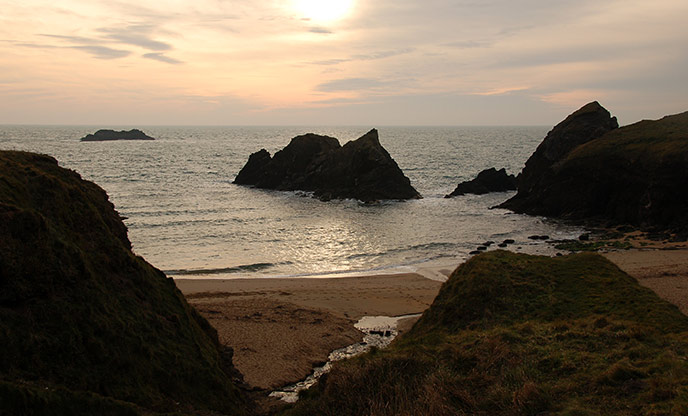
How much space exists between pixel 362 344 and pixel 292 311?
4738mm

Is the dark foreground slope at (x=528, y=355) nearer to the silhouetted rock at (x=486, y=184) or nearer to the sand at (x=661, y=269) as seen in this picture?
the sand at (x=661, y=269)

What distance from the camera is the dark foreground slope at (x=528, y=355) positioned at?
34.8ft

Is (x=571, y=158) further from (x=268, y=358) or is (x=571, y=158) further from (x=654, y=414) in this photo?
(x=654, y=414)

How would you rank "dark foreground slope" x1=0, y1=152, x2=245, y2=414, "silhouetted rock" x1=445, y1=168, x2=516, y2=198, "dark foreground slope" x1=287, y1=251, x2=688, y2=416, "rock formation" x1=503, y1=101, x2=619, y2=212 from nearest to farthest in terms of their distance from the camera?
1. "dark foreground slope" x1=0, y1=152, x2=245, y2=414
2. "dark foreground slope" x1=287, y1=251, x2=688, y2=416
3. "rock formation" x1=503, y1=101, x2=619, y2=212
4. "silhouetted rock" x1=445, y1=168, x2=516, y2=198

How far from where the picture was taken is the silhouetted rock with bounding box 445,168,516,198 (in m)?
71.2

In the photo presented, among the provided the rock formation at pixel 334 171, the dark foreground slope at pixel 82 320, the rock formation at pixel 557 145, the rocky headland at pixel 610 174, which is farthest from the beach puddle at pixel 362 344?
the rock formation at pixel 334 171

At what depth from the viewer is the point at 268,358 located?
1847 cm

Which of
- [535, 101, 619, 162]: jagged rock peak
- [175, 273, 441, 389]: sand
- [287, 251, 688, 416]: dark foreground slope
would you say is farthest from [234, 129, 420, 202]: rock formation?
[287, 251, 688, 416]: dark foreground slope

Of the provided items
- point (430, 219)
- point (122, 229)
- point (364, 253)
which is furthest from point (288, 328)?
point (430, 219)

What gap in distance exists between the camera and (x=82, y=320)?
10.7 metres

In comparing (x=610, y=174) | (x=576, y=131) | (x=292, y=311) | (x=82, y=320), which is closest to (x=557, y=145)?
(x=576, y=131)

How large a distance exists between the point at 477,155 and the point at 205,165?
71.6m

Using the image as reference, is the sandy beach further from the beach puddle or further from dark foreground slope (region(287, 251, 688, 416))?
dark foreground slope (region(287, 251, 688, 416))

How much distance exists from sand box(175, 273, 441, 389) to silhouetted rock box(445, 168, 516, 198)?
41.6 meters
